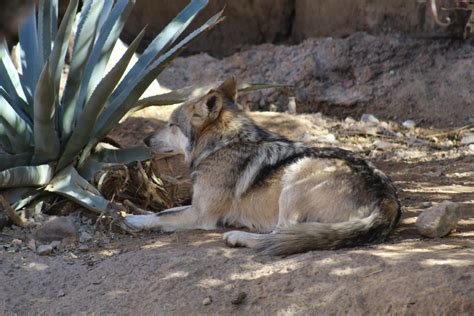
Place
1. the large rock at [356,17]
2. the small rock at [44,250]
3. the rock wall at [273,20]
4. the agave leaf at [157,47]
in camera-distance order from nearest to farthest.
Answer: the small rock at [44,250]
the agave leaf at [157,47]
the large rock at [356,17]
the rock wall at [273,20]

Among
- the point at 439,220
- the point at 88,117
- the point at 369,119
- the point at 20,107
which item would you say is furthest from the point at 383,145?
the point at 20,107

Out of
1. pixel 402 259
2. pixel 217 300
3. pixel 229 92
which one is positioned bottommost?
pixel 217 300

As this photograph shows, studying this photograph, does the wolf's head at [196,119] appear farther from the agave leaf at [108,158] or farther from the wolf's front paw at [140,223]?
the wolf's front paw at [140,223]

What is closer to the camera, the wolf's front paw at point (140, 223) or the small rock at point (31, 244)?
the small rock at point (31, 244)

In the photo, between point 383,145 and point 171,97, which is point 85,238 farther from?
point 383,145

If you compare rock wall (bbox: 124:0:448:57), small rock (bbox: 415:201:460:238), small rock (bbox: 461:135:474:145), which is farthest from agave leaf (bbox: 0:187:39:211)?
rock wall (bbox: 124:0:448:57)

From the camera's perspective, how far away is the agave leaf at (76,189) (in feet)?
17.1

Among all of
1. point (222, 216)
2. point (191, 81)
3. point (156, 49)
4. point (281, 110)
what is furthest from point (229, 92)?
point (191, 81)

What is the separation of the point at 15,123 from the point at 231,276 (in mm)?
2101

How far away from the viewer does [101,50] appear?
577cm

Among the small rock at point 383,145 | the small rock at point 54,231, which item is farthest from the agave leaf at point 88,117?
the small rock at point 383,145

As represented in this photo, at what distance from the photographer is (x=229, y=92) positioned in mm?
5723

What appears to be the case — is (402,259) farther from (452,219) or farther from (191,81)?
(191,81)

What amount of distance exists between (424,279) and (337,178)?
123 cm
